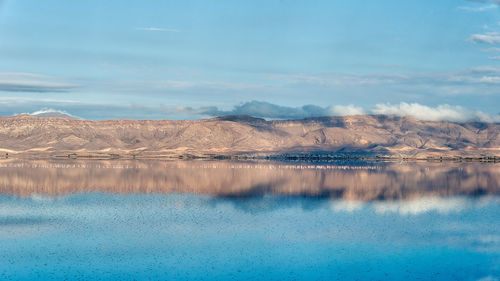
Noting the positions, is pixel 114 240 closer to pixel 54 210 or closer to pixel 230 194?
pixel 54 210

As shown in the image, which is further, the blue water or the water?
the water

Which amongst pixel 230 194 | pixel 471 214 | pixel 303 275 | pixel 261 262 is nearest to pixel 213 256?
pixel 261 262

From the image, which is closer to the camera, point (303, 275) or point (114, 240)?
point (303, 275)

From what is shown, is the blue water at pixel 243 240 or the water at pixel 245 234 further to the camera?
the water at pixel 245 234

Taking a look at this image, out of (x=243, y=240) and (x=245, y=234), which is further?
(x=245, y=234)
